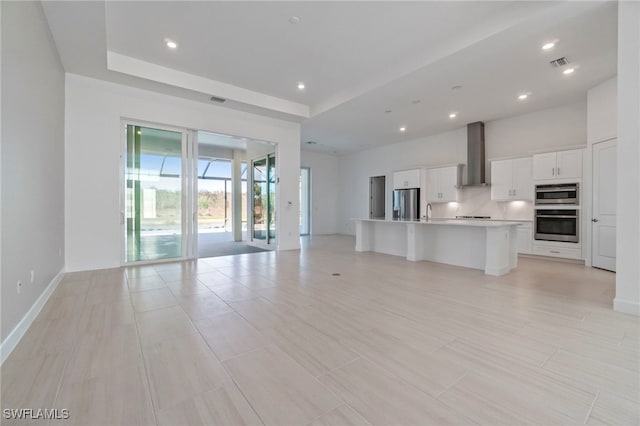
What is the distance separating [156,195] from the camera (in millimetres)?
5266

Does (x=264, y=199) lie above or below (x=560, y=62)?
below

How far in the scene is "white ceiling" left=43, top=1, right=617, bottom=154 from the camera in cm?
324

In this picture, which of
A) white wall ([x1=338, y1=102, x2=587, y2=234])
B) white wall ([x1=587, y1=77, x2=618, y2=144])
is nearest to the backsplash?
white wall ([x1=338, y1=102, x2=587, y2=234])

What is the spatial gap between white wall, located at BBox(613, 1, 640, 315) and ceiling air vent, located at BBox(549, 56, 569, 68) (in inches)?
49.4

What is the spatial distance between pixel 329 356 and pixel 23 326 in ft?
8.28

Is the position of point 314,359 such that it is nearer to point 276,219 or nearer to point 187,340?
point 187,340

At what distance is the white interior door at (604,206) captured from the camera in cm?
461

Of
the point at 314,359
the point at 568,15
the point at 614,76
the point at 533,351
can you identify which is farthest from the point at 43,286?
the point at 614,76

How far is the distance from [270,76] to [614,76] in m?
5.75

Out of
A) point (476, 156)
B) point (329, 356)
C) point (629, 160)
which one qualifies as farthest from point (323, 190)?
point (329, 356)

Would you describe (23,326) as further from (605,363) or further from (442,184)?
(442,184)

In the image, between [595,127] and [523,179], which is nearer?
[595,127]

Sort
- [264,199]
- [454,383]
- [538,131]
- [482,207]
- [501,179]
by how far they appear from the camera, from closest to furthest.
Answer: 1. [454,383]
2. [538,131]
3. [501,179]
4. [482,207]
5. [264,199]

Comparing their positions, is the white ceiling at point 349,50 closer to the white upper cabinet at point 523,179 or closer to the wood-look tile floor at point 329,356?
the white upper cabinet at point 523,179
